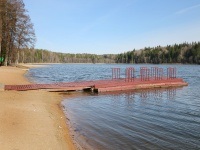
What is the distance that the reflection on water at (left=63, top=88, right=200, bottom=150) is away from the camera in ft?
38.2

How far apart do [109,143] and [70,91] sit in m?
19.6

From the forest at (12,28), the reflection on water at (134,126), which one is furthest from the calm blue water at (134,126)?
the forest at (12,28)

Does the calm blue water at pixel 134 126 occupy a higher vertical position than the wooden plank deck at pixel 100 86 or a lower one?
lower

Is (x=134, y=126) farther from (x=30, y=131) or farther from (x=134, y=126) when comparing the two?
(x=30, y=131)

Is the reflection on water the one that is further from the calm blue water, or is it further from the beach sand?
the beach sand

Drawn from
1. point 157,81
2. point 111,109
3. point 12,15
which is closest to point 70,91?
point 111,109

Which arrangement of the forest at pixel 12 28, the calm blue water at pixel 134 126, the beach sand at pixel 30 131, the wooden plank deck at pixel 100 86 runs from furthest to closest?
1. the forest at pixel 12 28
2. the wooden plank deck at pixel 100 86
3. the calm blue water at pixel 134 126
4. the beach sand at pixel 30 131

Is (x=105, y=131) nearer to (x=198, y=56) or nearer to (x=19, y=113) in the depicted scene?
(x=19, y=113)

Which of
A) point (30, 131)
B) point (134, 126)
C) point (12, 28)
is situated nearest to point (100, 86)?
point (134, 126)

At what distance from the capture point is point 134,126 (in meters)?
14.7

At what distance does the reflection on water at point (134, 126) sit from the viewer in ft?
38.2

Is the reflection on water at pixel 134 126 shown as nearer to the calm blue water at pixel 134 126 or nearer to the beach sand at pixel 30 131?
the calm blue water at pixel 134 126

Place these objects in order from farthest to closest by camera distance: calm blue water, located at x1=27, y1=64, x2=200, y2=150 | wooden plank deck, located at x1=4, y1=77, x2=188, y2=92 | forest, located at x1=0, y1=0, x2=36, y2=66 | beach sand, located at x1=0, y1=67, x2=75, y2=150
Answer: forest, located at x1=0, y1=0, x2=36, y2=66, wooden plank deck, located at x1=4, y1=77, x2=188, y2=92, calm blue water, located at x1=27, y1=64, x2=200, y2=150, beach sand, located at x1=0, y1=67, x2=75, y2=150

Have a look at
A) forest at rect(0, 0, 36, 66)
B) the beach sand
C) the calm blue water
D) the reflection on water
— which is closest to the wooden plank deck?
the reflection on water
